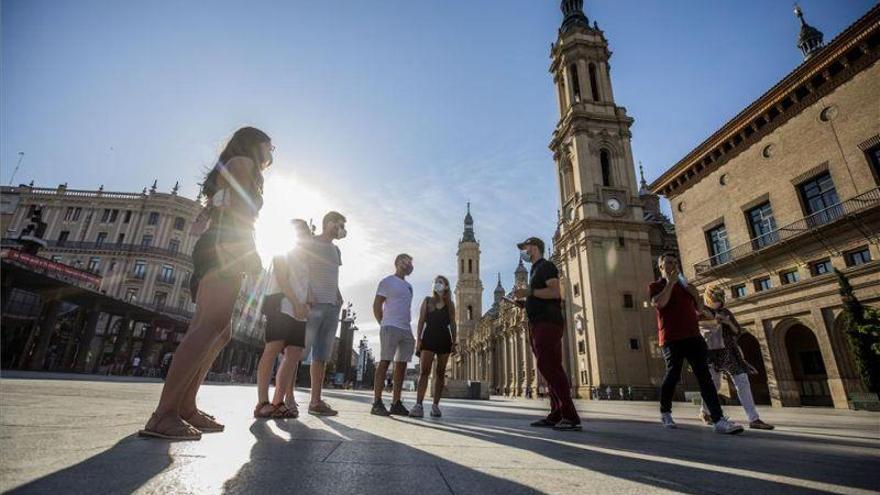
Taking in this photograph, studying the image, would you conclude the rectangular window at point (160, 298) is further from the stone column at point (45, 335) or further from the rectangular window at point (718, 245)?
the rectangular window at point (718, 245)

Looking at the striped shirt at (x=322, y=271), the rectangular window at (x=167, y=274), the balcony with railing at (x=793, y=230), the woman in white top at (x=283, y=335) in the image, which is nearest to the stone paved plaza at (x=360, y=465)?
the woman in white top at (x=283, y=335)

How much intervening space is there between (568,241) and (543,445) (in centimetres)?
3007

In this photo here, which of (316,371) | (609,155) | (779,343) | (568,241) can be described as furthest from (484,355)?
(316,371)

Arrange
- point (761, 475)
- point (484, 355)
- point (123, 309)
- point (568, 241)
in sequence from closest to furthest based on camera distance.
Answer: point (761, 475) → point (123, 309) → point (568, 241) → point (484, 355)

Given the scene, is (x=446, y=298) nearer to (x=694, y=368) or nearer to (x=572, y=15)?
(x=694, y=368)

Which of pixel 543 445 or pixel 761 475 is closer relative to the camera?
pixel 761 475

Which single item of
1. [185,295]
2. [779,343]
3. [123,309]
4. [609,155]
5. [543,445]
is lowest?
[543,445]

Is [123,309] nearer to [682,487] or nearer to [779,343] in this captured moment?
[682,487]

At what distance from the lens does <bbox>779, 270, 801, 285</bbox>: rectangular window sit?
16344 millimetres

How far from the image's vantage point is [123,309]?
22938 millimetres

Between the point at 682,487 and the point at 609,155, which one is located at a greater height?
the point at 609,155

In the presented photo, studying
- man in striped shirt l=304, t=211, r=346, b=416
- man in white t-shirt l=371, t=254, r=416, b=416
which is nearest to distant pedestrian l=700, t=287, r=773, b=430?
man in white t-shirt l=371, t=254, r=416, b=416

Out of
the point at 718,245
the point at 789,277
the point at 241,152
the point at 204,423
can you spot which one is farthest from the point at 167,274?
the point at 789,277

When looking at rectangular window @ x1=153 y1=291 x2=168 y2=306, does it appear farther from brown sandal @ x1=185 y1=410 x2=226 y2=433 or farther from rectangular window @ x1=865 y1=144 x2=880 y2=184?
rectangular window @ x1=865 y1=144 x2=880 y2=184
